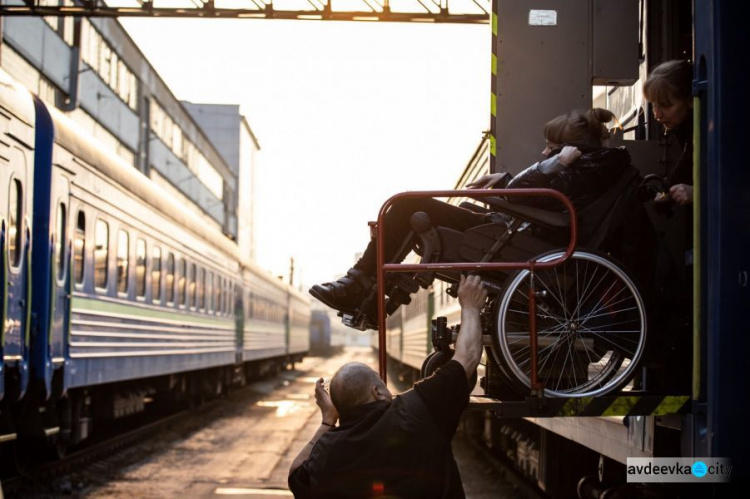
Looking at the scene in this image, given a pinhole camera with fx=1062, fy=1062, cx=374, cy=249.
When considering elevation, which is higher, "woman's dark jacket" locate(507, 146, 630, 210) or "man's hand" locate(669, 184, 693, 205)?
"woman's dark jacket" locate(507, 146, 630, 210)

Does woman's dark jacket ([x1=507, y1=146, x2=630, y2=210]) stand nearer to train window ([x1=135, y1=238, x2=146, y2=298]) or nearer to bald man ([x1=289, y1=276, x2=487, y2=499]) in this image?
bald man ([x1=289, y1=276, x2=487, y2=499])

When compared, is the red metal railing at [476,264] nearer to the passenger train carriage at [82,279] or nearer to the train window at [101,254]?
the passenger train carriage at [82,279]

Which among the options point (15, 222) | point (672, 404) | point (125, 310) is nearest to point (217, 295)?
point (125, 310)

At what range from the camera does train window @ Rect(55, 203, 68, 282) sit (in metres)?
10.3

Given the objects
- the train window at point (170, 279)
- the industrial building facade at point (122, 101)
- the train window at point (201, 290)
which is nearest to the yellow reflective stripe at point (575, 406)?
the train window at point (170, 279)

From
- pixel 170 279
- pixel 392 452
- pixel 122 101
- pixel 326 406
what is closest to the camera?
pixel 392 452

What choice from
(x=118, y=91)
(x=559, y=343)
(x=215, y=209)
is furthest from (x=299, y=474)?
(x=215, y=209)

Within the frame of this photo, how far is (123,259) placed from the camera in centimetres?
1336

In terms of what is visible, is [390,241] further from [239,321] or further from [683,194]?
[239,321]

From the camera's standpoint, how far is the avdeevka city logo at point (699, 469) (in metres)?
3.83

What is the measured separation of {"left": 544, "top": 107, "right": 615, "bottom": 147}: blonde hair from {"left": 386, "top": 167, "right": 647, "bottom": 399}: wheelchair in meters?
0.30

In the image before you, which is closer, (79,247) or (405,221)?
(405,221)

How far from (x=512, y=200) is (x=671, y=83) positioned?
83 centimetres

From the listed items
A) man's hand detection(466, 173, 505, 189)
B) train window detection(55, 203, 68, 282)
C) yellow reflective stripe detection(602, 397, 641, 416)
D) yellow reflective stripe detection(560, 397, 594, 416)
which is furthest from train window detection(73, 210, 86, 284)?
yellow reflective stripe detection(602, 397, 641, 416)
